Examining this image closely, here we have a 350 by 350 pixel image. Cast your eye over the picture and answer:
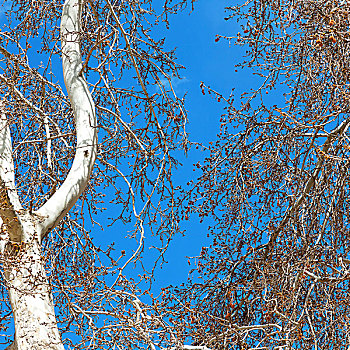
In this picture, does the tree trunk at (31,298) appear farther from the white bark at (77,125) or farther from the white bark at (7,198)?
the white bark at (77,125)

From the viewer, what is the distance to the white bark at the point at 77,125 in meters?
4.77

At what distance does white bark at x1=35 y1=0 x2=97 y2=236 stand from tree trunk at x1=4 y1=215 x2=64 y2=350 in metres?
0.30

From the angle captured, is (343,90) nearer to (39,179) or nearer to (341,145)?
(341,145)

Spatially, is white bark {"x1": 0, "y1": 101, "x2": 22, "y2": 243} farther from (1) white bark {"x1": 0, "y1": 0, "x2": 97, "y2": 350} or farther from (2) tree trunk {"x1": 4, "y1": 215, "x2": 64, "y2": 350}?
(2) tree trunk {"x1": 4, "y1": 215, "x2": 64, "y2": 350}

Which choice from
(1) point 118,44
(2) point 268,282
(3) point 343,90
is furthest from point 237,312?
(1) point 118,44

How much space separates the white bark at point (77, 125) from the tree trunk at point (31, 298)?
0.30 m

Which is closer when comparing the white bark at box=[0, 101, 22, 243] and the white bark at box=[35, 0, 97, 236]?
the white bark at box=[0, 101, 22, 243]

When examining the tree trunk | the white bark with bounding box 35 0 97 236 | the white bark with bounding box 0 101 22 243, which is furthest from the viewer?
the white bark with bounding box 35 0 97 236

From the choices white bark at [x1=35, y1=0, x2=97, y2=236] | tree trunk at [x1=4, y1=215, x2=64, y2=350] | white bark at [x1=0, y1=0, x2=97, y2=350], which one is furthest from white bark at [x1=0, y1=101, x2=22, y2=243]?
white bark at [x1=35, y1=0, x2=97, y2=236]

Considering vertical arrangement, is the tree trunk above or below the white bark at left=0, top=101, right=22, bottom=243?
below

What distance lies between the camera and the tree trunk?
4051 millimetres

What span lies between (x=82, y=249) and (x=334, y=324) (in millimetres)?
3298

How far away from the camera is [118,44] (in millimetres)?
6344

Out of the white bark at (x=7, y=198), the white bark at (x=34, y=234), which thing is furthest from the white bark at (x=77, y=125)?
the white bark at (x=7, y=198)
